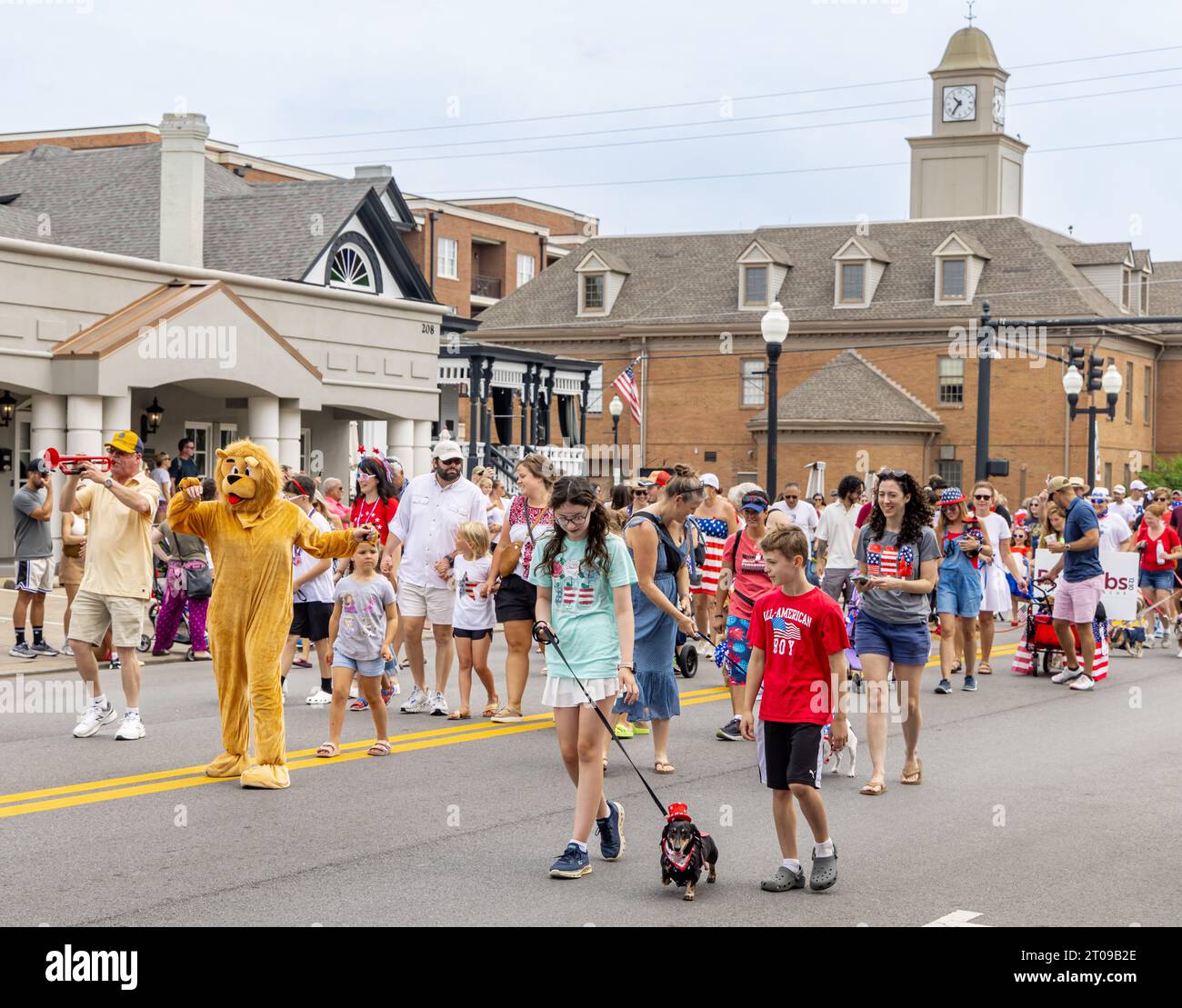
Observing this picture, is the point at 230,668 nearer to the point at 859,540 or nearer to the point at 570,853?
the point at 570,853

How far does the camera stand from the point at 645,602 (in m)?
9.86

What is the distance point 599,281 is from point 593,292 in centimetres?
52

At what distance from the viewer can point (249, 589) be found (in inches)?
354

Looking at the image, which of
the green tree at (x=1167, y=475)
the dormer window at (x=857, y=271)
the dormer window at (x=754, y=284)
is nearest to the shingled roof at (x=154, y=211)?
the dormer window at (x=754, y=284)

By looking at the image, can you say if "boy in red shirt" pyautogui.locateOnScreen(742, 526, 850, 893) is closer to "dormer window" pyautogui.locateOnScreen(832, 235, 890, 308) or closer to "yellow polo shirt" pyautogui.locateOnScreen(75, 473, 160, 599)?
"yellow polo shirt" pyautogui.locateOnScreen(75, 473, 160, 599)

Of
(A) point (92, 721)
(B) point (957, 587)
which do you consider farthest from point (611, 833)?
(B) point (957, 587)

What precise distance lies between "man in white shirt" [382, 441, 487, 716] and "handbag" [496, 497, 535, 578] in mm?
489

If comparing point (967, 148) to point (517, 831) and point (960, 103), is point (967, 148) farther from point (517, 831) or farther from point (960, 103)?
point (517, 831)

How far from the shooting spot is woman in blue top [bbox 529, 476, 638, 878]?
Result: 723cm

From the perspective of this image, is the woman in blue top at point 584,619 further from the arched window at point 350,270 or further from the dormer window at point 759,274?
the dormer window at point 759,274

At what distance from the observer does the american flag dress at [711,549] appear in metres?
15.8

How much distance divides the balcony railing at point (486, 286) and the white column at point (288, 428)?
38.8 meters

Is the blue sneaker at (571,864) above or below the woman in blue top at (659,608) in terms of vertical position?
below
